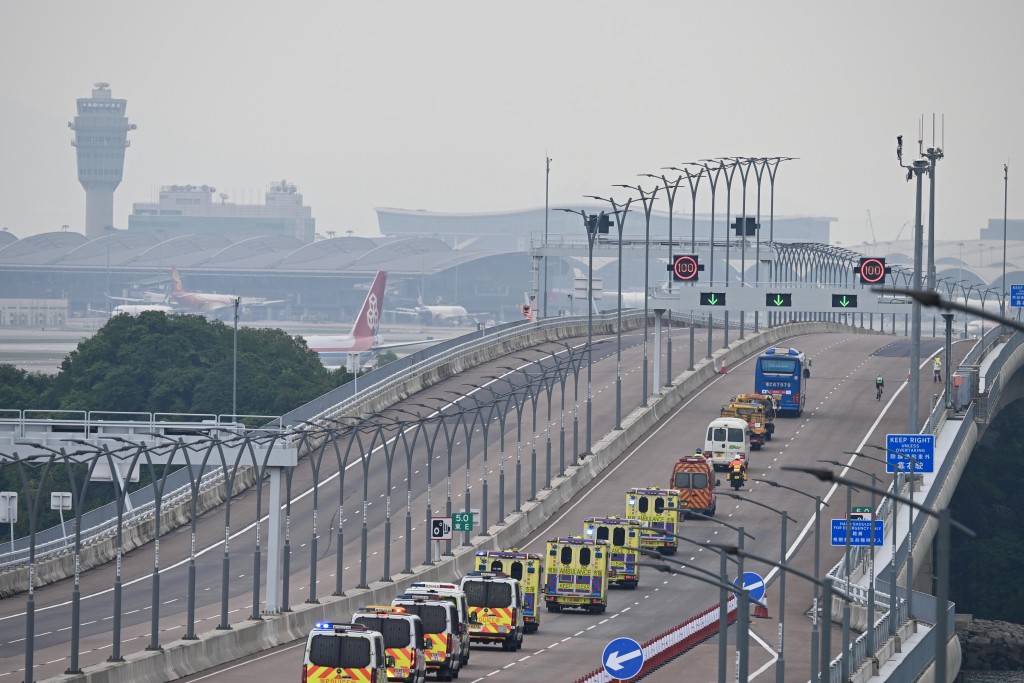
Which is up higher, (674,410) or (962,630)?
(674,410)

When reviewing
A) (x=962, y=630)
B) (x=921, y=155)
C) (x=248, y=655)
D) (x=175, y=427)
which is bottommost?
(x=962, y=630)

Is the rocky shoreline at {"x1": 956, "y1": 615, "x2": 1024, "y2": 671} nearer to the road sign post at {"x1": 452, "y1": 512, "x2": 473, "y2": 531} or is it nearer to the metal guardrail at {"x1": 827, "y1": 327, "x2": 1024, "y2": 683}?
the metal guardrail at {"x1": 827, "y1": 327, "x2": 1024, "y2": 683}

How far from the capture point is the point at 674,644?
209 feet

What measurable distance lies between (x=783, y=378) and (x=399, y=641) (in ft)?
229

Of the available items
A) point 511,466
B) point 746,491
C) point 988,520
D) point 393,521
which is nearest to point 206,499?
point 393,521

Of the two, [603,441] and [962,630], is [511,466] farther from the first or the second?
[962,630]

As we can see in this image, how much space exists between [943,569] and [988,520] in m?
128

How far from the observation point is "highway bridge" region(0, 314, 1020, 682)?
206ft

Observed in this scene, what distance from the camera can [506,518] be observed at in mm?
91750

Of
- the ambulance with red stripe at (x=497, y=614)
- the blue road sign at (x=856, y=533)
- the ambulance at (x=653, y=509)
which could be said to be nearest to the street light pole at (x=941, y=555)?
the ambulance with red stripe at (x=497, y=614)

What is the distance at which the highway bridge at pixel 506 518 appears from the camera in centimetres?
6288

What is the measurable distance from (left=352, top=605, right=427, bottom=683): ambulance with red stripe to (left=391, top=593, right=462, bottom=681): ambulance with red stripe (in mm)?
2256

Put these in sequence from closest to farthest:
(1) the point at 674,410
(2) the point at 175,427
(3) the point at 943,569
A: (3) the point at 943,569 → (2) the point at 175,427 → (1) the point at 674,410

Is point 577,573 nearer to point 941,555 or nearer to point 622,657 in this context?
point 622,657
